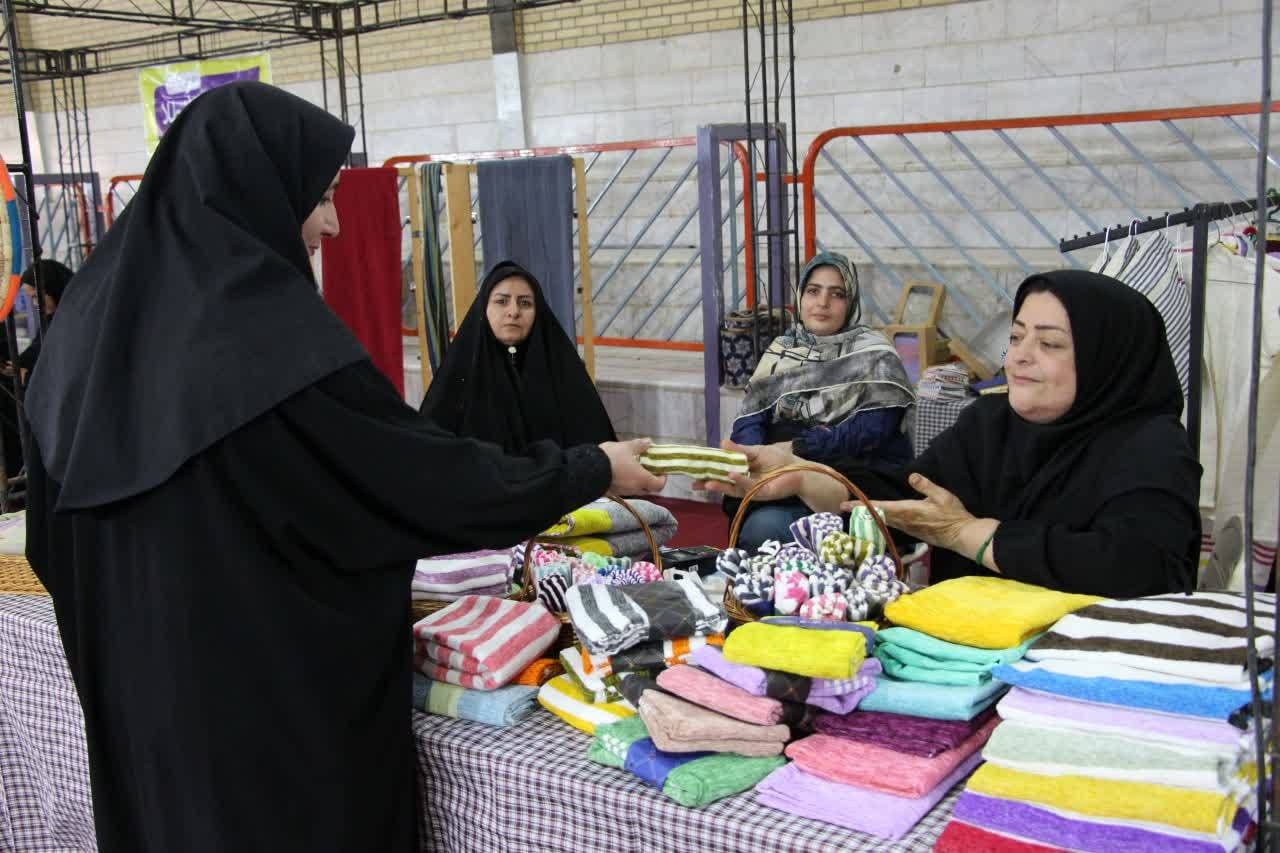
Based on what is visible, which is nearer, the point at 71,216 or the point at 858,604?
the point at 858,604

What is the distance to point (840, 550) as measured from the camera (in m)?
2.12

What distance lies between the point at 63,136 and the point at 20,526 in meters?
11.9

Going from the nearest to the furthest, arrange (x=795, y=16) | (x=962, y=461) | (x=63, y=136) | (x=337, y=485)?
(x=337, y=485)
(x=962, y=461)
(x=795, y=16)
(x=63, y=136)

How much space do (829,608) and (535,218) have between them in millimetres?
4574

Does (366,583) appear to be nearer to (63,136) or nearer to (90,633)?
(90,633)

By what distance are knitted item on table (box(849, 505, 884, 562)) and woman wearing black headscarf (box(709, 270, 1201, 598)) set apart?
206 millimetres

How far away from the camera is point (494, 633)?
2.05 meters

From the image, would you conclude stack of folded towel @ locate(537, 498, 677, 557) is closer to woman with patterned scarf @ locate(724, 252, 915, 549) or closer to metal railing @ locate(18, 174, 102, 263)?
woman with patterned scarf @ locate(724, 252, 915, 549)

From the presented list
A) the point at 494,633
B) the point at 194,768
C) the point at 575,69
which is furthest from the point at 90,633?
the point at 575,69

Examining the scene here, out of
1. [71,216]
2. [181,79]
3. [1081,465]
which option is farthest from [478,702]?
[71,216]

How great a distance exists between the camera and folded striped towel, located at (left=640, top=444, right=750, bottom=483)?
223 cm

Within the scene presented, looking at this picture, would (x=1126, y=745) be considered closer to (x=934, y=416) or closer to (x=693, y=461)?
(x=693, y=461)

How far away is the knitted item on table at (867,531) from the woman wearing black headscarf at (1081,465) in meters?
0.21

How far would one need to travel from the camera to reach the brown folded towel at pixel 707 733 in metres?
1.67
